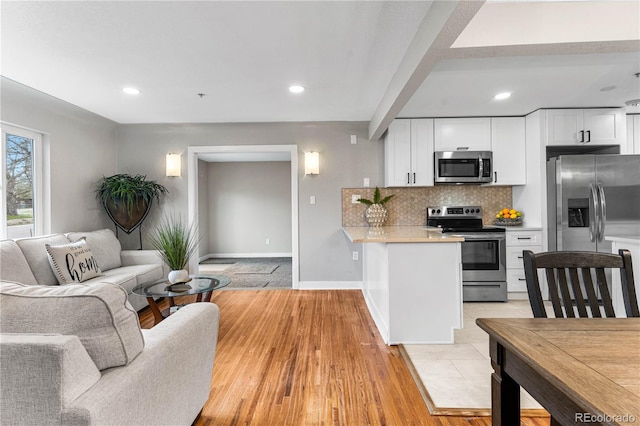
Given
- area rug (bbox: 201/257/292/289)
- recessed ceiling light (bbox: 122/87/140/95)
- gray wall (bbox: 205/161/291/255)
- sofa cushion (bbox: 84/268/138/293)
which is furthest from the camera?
gray wall (bbox: 205/161/291/255)

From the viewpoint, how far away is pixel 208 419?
1.76 meters

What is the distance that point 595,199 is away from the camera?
3.52 meters

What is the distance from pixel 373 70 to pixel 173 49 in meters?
1.64

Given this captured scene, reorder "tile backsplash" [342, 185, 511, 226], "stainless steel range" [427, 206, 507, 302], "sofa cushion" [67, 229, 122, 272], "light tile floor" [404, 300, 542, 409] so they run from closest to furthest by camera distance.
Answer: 1. "light tile floor" [404, 300, 542, 409]
2. "sofa cushion" [67, 229, 122, 272]
3. "stainless steel range" [427, 206, 507, 302]
4. "tile backsplash" [342, 185, 511, 226]

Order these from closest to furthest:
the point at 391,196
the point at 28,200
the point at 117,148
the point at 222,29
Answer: the point at 222,29
the point at 28,200
the point at 391,196
the point at 117,148

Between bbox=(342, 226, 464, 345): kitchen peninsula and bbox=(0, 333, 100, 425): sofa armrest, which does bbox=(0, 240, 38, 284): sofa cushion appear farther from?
bbox=(342, 226, 464, 345): kitchen peninsula

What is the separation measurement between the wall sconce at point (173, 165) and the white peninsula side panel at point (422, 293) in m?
3.34

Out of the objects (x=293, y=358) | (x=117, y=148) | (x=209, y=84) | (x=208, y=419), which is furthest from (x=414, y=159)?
(x=117, y=148)

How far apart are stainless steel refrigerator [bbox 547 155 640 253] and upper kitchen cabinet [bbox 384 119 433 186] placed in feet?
4.71

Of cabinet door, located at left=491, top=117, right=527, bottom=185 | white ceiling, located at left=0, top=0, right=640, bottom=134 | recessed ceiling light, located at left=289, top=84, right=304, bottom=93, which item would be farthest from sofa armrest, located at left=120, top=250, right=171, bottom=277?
cabinet door, located at left=491, top=117, right=527, bottom=185

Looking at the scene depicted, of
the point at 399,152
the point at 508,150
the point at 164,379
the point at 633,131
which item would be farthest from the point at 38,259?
the point at 633,131

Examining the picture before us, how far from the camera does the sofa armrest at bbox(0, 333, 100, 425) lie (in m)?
0.85

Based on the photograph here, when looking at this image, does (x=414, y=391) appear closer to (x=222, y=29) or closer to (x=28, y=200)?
(x=222, y=29)

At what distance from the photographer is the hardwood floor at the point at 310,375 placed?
1.77 meters
